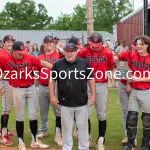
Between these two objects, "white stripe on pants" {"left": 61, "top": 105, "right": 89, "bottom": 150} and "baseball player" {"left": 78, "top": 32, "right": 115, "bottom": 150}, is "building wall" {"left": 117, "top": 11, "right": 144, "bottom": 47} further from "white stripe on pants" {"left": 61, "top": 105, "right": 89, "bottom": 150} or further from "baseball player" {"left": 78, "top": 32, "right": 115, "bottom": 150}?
"white stripe on pants" {"left": 61, "top": 105, "right": 89, "bottom": 150}

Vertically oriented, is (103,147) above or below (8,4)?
below

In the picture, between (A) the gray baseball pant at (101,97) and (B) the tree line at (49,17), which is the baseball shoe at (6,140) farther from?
(B) the tree line at (49,17)

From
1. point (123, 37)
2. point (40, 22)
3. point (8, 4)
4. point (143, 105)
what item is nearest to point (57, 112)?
point (143, 105)

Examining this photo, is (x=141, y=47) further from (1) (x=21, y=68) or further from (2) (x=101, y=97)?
(1) (x=21, y=68)

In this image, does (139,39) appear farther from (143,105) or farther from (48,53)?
(48,53)

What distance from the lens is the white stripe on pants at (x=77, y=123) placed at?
506 cm

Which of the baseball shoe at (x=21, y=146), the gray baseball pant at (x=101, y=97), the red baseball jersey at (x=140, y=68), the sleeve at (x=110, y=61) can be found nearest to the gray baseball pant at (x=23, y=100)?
the baseball shoe at (x=21, y=146)

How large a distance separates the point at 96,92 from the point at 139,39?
1.16 meters

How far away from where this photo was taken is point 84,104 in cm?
507

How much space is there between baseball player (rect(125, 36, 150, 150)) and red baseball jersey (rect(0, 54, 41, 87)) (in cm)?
168

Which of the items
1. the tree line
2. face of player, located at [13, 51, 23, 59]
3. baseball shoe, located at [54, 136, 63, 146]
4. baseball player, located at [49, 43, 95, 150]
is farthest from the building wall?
the tree line

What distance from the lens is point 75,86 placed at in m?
4.95

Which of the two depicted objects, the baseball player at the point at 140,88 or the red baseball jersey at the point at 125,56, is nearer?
the baseball player at the point at 140,88

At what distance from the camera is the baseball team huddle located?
5.02 m
